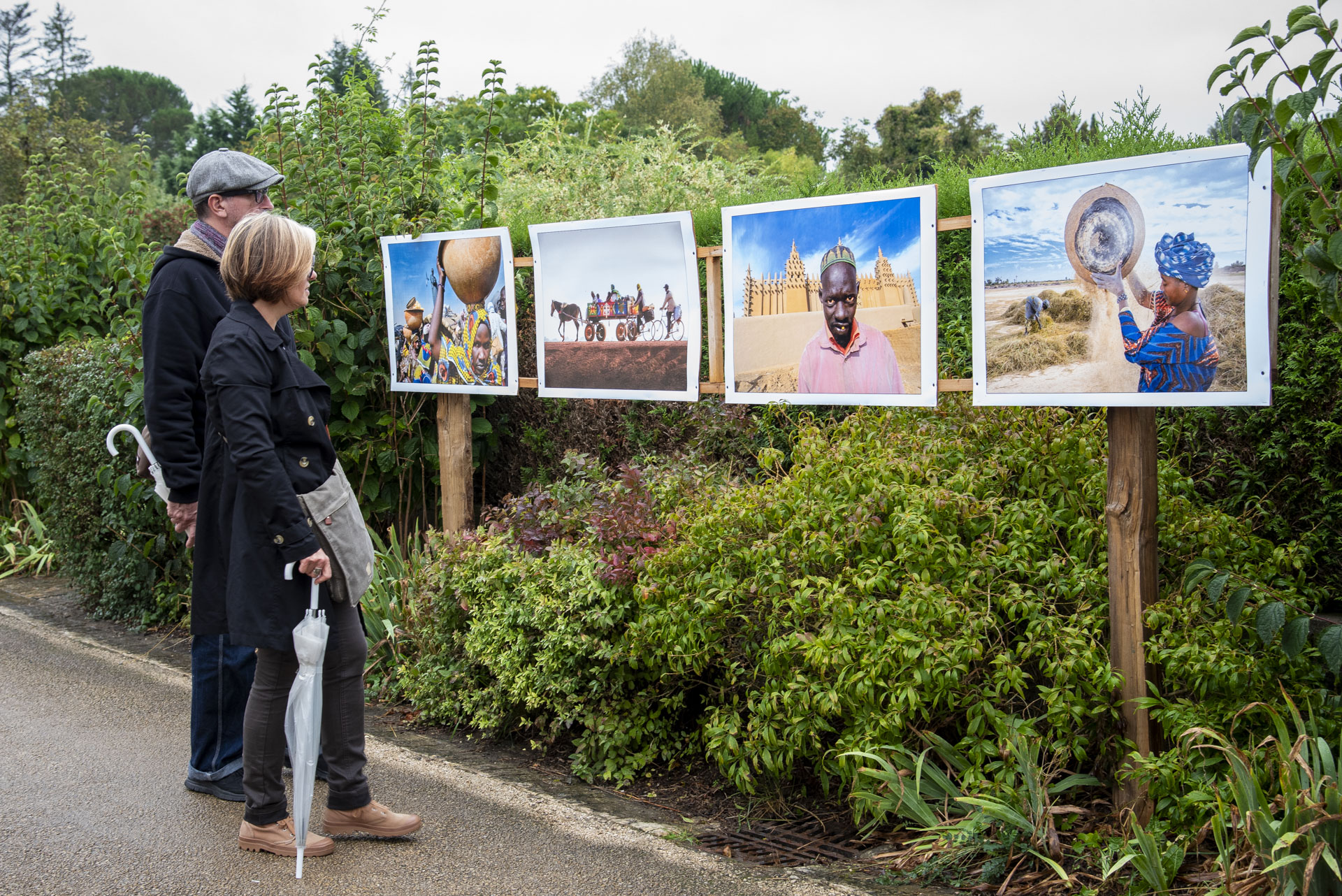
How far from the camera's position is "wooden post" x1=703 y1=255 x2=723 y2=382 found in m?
4.63

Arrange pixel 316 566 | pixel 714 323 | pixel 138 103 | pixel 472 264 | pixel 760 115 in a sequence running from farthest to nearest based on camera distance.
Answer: pixel 138 103
pixel 760 115
pixel 472 264
pixel 714 323
pixel 316 566

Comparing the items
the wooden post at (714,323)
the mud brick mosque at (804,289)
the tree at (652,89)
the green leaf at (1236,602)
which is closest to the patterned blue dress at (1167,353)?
the green leaf at (1236,602)

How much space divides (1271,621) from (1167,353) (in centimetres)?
84

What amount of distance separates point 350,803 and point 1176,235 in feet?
10.2

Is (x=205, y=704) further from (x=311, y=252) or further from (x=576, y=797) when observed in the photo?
(x=311, y=252)

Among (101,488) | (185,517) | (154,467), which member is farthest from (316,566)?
(101,488)

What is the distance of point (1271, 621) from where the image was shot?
284cm

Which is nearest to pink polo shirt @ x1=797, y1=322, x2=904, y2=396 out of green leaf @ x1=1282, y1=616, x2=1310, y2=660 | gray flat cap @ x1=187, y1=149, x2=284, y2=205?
green leaf @ x1=1282, y1=616, x2=1310, y2=660

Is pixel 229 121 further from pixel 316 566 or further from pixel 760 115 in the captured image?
pixel 316 566

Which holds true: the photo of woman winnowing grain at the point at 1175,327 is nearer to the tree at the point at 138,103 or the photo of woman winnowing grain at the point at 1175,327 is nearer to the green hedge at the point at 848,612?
the green hedge at the point at 848,612

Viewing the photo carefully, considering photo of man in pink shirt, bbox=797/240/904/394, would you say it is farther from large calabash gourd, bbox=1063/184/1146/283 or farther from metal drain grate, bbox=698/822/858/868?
metal drain grate, bbox=698/822/858/868

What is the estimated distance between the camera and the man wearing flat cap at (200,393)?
11.4ft

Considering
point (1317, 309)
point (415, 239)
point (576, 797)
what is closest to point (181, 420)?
point (576, 797)

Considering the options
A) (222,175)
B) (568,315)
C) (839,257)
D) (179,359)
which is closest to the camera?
(179,359)
